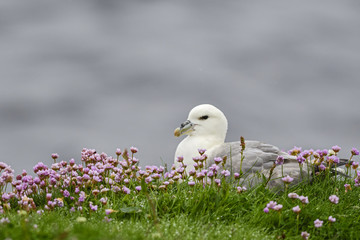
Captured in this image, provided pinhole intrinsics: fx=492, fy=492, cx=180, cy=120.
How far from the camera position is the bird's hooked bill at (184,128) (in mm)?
9055

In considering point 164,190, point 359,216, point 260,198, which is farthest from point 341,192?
point 164,190

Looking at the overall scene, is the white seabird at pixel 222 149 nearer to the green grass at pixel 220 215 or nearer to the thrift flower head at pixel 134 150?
the green grass at pixel 220 215

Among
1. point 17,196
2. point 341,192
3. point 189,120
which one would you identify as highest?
point 189,120

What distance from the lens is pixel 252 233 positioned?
556cm

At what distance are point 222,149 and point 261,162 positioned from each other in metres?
0.83

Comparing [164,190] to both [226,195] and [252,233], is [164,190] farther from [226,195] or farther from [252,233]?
[252,233]

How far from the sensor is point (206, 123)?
8.95 metres

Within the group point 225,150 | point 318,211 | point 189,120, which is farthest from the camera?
point 189,120

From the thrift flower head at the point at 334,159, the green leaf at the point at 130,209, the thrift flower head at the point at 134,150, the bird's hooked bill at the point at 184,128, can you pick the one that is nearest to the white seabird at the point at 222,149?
the bird's hooked bill at the point at 184,128

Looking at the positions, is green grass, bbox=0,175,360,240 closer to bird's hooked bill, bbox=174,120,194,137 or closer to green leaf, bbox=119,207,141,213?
green leaf, bbox=119,207,141,213

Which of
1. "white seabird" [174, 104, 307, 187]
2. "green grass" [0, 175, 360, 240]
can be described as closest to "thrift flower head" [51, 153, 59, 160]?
"green grass" [0, 175, 360, 240]

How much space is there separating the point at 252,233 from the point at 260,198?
1.20m

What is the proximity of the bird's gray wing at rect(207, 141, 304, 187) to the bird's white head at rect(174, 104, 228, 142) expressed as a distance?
958 mm

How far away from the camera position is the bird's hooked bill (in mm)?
9055
